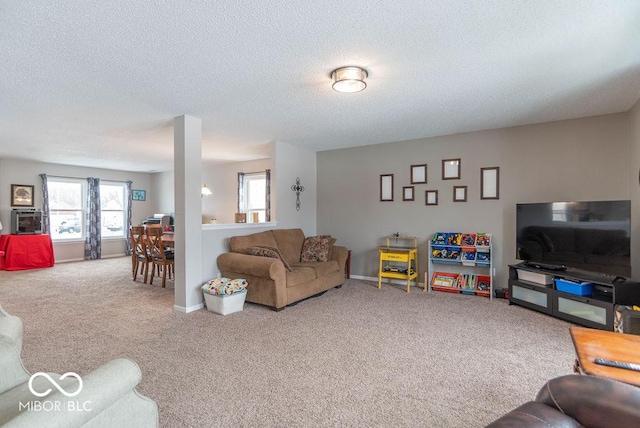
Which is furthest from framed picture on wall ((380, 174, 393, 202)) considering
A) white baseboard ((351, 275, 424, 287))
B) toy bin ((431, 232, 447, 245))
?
white baseboard ((351, 275, 424, 287))

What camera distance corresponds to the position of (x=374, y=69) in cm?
277

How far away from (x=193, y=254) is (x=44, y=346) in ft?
5.19

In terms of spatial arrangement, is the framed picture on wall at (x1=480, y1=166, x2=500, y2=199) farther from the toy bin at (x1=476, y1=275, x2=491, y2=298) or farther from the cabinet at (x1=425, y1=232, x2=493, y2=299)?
the toy bin at (x1=476, y1=275, x2=491, y2=298)

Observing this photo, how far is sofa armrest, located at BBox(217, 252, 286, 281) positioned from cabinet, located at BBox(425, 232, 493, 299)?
2400 millimetres

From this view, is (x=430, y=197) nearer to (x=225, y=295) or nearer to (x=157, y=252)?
(x=225, y=295)

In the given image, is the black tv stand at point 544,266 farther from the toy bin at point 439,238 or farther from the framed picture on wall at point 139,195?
→ the framed picture on wall at point 139,195

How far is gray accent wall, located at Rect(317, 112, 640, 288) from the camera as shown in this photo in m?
4.01

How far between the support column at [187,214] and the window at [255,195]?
3.21 metres

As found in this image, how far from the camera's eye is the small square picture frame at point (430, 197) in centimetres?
518

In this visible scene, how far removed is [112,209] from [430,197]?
316 inches

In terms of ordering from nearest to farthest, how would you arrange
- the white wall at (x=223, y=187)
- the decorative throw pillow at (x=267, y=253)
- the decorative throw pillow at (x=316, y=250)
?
the decorative throw pillow at (x=267, y=253) < the decorative throw pillow at (x=316, y=250) < the white wall at (x=223, y=187)

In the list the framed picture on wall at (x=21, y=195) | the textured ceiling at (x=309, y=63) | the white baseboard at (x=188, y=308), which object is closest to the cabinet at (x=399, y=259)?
the textured ceiling at (x=309, y=63)

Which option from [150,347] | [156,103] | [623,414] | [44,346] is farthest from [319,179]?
[623,414]

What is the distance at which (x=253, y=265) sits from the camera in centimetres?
398
